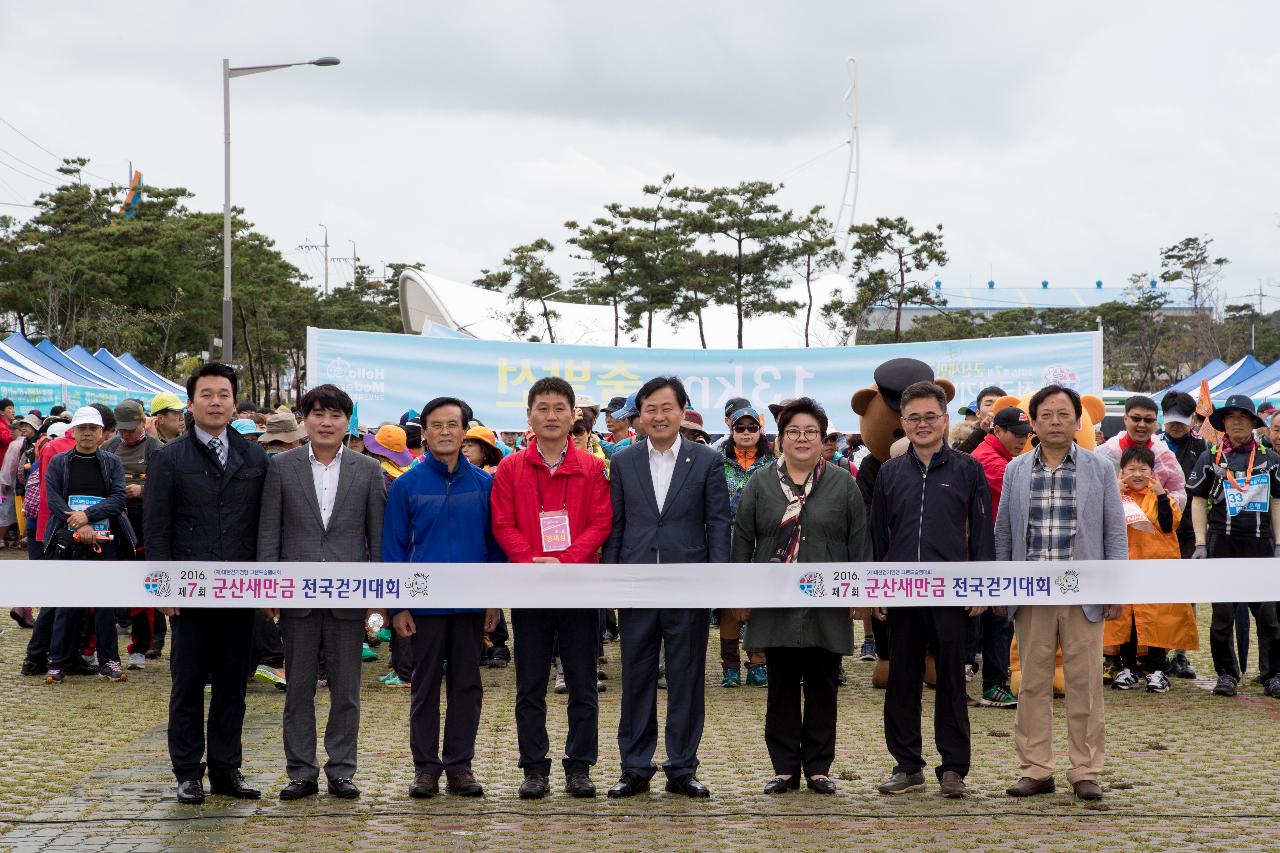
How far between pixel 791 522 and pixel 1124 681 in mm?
4527

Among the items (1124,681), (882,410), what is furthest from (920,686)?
(1124,681)

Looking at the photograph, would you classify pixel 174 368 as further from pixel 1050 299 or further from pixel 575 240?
pixel 1050 299

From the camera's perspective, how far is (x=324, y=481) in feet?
20.4

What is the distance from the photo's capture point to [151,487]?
6.03 m

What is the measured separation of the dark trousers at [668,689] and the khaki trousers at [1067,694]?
155 centimetres

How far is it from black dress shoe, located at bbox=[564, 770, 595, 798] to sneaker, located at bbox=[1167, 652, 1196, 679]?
5.89 metres

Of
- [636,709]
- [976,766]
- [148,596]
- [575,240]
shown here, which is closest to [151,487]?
[148,596]

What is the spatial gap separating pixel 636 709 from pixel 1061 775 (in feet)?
7.29

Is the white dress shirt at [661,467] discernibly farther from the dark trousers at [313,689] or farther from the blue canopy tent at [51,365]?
the blue canopy tent at [51,365]

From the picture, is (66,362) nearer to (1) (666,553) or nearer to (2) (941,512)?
(1) (666,553)

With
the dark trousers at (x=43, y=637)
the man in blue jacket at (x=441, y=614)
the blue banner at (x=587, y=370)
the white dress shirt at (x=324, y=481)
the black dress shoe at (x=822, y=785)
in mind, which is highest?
the blue banner at (x=587, y=370)

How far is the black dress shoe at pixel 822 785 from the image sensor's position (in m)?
6.14

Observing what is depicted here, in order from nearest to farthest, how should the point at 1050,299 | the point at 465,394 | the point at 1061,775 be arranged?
the point at 1061,775 < the point at 465,394 < the point at 1050,299

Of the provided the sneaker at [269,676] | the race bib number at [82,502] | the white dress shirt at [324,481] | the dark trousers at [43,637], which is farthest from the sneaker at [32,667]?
the white dress shirt at [324,481]
